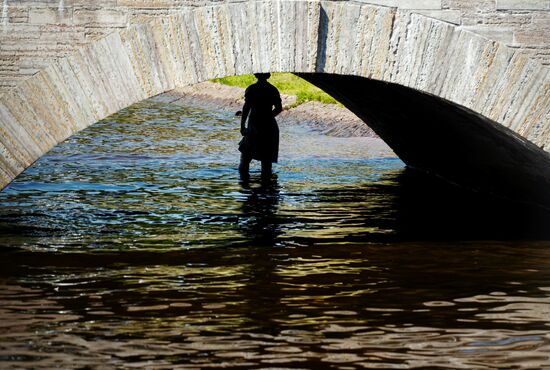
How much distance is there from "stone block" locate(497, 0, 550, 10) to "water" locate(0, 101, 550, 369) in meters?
2.06

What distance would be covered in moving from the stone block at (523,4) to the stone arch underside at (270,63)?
0.31m

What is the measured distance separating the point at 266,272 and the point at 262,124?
6.18 m

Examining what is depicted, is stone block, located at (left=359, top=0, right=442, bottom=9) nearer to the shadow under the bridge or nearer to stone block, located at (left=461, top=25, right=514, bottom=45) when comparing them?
stone block, located at (left=461, top=25, right=514, bottom=45)

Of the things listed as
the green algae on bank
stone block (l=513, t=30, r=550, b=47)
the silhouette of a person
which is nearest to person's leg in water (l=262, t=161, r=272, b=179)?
the silhouette of a person

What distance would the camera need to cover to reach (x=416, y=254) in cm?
1041

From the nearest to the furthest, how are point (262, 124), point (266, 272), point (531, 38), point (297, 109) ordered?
point (531, 38) → point (266, 272) → point (262, 124) → point (297, 109)

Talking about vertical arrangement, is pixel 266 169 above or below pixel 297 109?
below

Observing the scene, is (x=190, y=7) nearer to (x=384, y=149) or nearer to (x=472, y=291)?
(x=472, y=291)

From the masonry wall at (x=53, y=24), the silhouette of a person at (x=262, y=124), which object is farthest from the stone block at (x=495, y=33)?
the silhouette of a person at (x=262, y=124)

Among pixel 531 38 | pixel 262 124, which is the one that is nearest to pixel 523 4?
pixel 531 38

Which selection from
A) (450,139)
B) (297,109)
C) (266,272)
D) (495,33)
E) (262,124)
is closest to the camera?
(495,33)

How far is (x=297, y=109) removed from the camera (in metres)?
24.8

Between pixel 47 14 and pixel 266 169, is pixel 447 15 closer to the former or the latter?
pixel 47 14

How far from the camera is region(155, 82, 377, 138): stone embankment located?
2198cm
